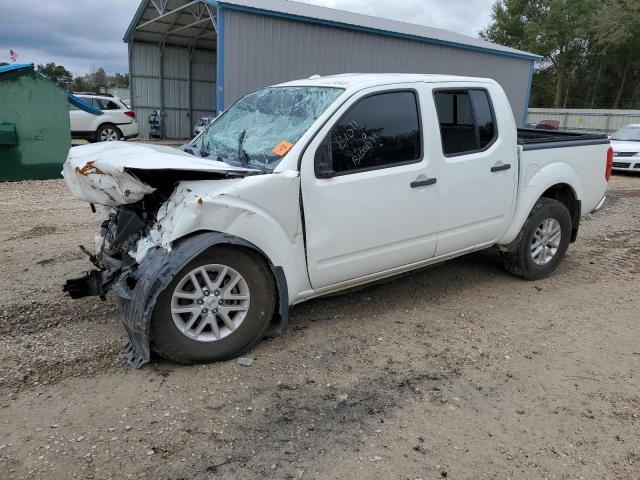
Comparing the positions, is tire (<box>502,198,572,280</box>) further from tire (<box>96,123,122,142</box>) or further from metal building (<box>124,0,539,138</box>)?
tire (<box>96,123,122,142</box>)

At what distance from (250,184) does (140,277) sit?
87 centimetres

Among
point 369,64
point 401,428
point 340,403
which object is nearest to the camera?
point 401,428

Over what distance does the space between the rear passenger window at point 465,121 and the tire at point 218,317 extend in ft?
6.09

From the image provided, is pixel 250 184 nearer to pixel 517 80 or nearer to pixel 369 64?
pixel 369 64

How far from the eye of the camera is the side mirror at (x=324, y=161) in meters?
3.51

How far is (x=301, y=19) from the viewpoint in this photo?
14.6 m

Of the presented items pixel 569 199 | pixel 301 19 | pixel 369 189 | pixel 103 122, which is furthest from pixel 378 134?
pixel 103 122

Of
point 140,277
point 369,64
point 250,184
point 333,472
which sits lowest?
point 333,472

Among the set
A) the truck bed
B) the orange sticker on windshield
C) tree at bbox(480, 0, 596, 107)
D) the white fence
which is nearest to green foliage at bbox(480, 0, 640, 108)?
tree at bbox(480, 0, 596, 107)

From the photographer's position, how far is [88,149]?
396 cm

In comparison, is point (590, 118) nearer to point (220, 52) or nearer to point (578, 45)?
point (578, 45)

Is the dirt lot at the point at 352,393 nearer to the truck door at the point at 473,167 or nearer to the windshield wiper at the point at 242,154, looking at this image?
the truck door at the point at 473,167

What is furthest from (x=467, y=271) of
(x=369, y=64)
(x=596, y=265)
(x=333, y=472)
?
(x=369, y=64)

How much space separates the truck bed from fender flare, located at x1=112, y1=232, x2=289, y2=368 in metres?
2.96
